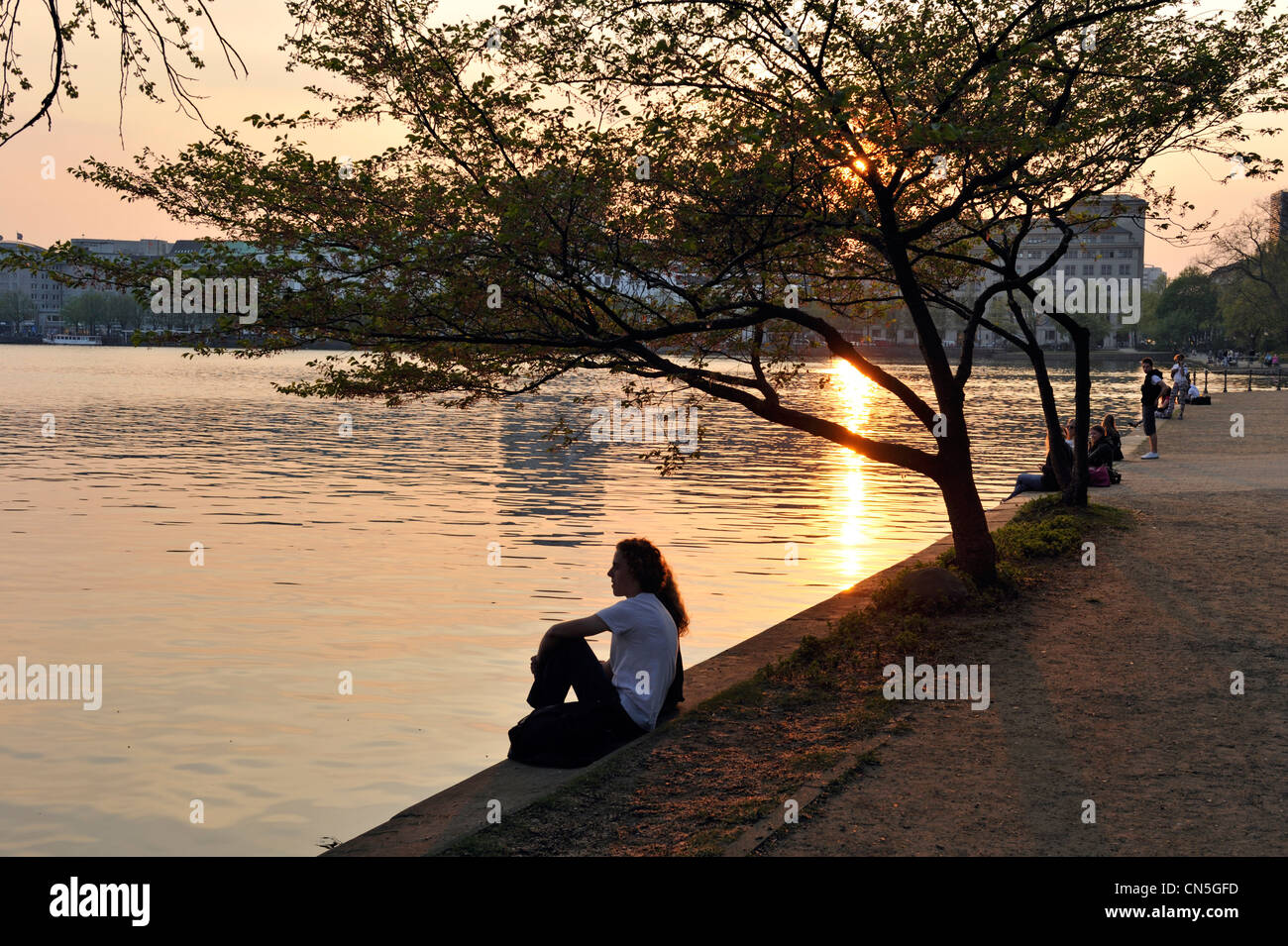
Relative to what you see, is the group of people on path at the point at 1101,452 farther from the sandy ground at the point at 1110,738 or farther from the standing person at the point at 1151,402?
the sandy ground at the point at 1110,738

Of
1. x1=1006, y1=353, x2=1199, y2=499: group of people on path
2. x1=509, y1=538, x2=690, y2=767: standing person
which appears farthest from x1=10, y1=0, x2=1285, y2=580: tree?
x1=1006, y1=353, x2=1199, y2=499: group of people on path

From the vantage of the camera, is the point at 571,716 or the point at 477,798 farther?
the point at 571,716

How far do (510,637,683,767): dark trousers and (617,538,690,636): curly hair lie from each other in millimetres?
597

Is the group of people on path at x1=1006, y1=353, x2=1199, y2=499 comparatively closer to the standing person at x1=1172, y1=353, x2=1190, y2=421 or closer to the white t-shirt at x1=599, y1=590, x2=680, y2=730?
the white t-shirt at x1=599, y1=590, x2=680, y2=730

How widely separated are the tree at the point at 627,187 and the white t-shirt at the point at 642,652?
3.33 metres

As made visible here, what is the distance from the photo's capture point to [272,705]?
37.6ft

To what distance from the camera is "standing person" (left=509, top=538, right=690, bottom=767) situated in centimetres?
833

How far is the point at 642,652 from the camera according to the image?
341 inches

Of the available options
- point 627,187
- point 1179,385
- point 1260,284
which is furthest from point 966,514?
point 1260,284

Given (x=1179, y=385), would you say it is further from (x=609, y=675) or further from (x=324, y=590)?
(x=609, y=675)

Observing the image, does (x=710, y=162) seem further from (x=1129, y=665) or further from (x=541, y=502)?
(x=541, y=502)

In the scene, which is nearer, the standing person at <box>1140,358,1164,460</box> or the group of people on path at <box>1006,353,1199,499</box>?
the group of people on path at <box>1006,353,1199,499</box>

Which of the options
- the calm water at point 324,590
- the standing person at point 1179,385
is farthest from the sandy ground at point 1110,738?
the standing person at point 1179,385

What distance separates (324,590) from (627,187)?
7.72 meters
